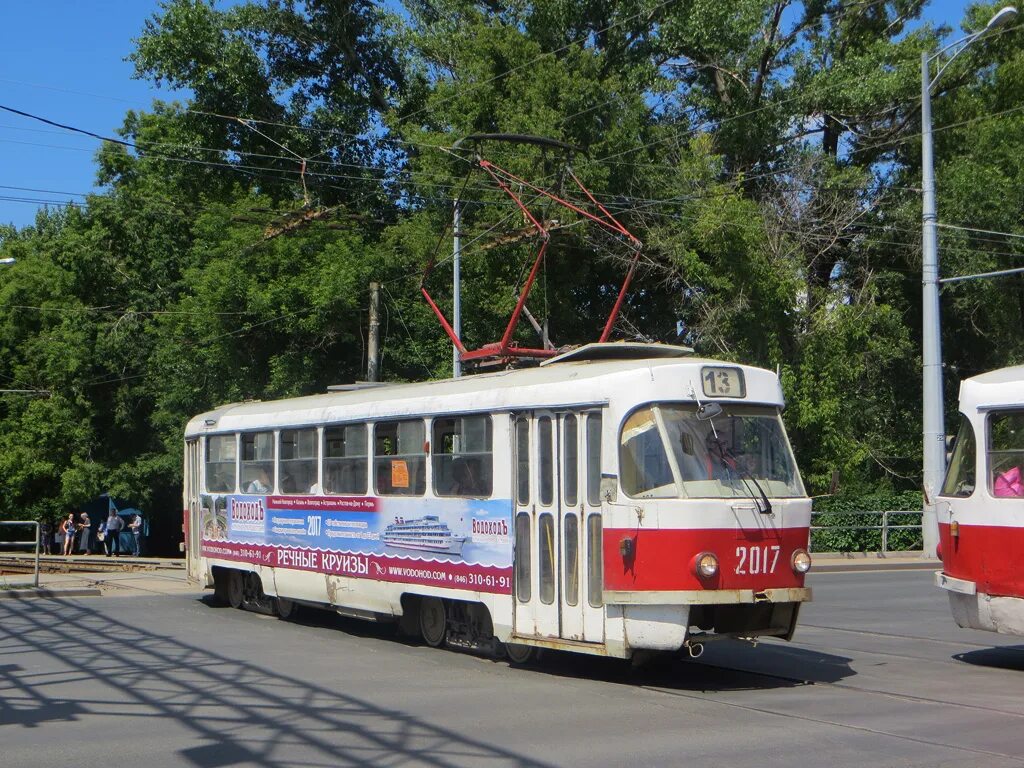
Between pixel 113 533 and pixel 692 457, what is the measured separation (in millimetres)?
38706

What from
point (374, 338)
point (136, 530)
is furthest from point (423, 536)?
point (136, 530)

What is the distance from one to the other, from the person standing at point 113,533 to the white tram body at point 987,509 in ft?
118

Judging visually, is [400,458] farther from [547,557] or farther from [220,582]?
[220,582]

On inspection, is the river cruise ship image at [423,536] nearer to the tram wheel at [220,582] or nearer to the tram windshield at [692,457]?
the tram windshield at [692,457]

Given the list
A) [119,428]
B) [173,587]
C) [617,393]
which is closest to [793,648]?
[617,393]

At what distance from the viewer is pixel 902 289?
39.3 metres

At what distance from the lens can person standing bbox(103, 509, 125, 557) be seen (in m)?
44.3

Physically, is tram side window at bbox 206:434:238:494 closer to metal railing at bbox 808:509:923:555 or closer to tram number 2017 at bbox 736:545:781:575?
tram number 2017 at bbox 736:545:781:575

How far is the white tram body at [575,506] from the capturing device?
10930 millimetres

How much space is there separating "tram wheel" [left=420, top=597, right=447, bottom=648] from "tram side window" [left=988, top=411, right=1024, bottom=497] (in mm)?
5917

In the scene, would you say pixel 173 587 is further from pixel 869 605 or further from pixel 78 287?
pixel 78 287

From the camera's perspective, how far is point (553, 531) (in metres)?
11.9

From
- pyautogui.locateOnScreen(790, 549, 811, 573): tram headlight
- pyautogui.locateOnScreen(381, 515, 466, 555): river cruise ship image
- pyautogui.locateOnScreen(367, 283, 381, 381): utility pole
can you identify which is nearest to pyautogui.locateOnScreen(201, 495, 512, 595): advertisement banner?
pyautogui.locateOnScreen(381, 515, 466, 555): river cruise ship image

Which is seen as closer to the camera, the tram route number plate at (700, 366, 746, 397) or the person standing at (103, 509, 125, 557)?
the tram route number plate at (700, 366, 746, 397)
